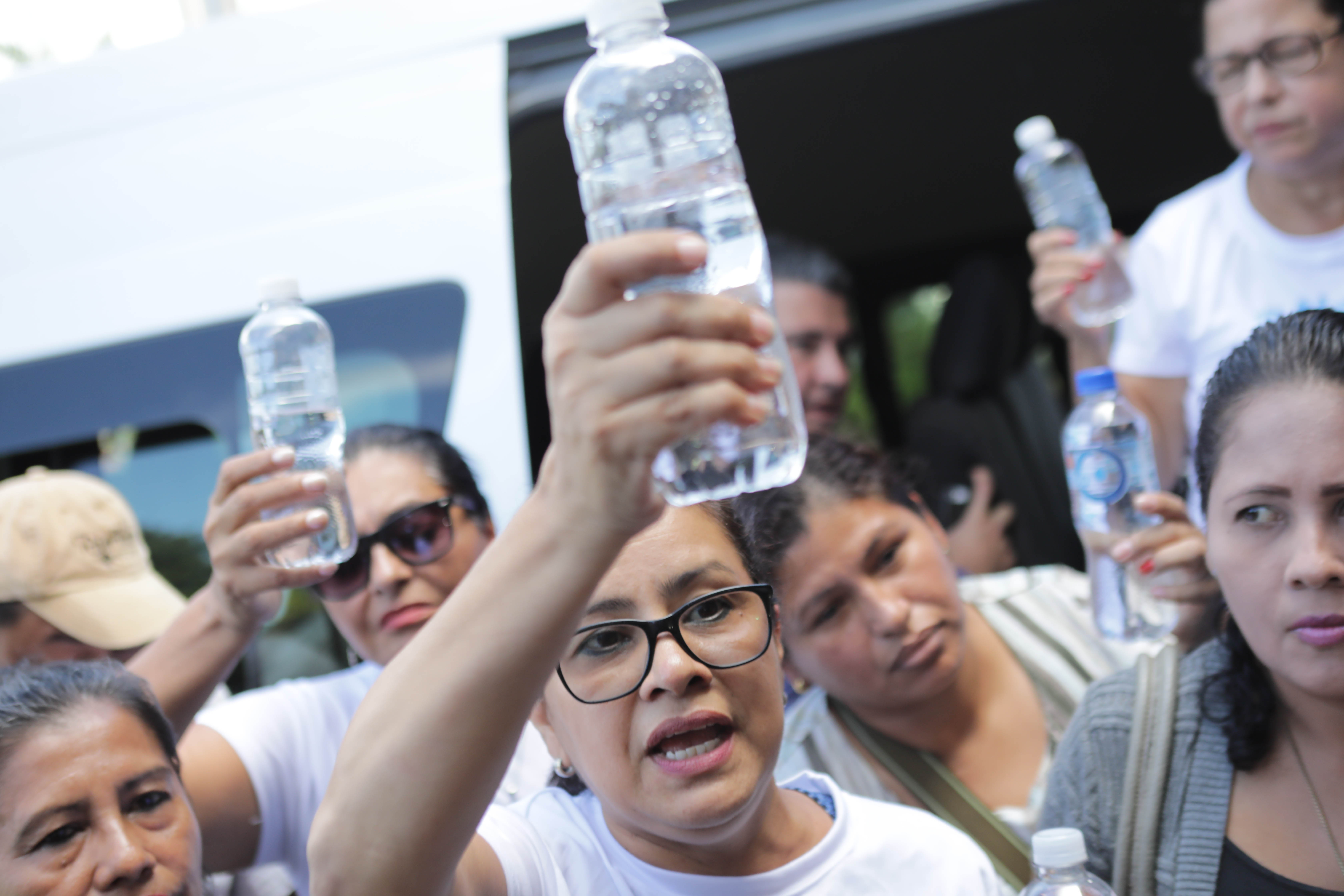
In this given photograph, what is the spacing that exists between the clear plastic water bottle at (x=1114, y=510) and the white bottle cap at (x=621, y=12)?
148cm

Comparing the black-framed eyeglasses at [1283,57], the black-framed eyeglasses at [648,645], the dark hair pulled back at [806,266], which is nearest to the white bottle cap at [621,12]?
the black-framed eyeglasses at [648,645]

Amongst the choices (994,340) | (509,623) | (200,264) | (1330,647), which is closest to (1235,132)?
(1330,647)

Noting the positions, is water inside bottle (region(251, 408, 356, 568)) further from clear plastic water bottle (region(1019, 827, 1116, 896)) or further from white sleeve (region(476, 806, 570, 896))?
clear plastic water bottle (region(1019, 827, 1116, 896))

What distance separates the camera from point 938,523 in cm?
265

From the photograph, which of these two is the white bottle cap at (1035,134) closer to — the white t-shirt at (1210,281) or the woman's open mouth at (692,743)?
the white t-shirt at (1210,281)

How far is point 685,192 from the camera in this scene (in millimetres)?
1182

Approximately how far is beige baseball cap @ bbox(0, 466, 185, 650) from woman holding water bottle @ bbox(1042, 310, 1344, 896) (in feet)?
6.08

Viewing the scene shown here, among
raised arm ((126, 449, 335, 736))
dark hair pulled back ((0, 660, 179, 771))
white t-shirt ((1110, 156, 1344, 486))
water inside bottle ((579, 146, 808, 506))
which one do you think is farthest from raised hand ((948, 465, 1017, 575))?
water inside bottle ((579, 146, 808, 506))

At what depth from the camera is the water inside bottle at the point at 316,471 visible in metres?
2.04

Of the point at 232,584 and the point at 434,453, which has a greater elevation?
the point at 434,453

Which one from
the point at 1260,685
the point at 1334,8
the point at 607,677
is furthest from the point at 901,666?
the point at 1334,8

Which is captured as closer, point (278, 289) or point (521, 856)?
point (521, 856)

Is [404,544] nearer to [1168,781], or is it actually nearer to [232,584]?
[232,584]

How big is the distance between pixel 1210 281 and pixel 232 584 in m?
2.10
